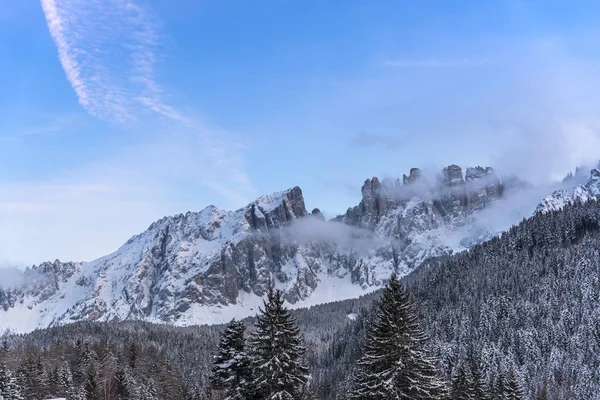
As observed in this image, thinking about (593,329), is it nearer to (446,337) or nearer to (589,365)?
(589,365)

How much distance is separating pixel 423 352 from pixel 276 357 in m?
7.58

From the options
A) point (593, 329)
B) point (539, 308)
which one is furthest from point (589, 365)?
point (539, 308)

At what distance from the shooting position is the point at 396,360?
1099 inches

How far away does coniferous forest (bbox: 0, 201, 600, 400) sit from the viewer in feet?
94.2

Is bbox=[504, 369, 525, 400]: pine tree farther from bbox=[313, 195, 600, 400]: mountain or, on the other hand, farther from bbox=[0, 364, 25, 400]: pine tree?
bbox=[0, 364, 25, 400]: pine tree

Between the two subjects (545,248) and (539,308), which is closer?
(539,308)

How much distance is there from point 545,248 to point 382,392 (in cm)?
17809

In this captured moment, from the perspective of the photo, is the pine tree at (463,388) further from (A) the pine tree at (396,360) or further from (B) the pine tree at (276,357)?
(B) the pine tree at (276,357)

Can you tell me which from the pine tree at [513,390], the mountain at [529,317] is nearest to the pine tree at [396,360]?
the pine tree at [513,390]

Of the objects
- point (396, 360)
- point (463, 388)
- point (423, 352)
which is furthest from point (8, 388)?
point (423, 352)

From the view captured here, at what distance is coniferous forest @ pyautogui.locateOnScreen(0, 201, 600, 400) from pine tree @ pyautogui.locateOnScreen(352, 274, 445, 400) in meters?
0.06

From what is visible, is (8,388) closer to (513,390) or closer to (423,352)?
(423,352)

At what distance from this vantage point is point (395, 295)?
29188 mm

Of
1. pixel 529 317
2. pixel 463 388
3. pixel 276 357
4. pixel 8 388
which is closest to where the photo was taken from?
pixel 276 357
